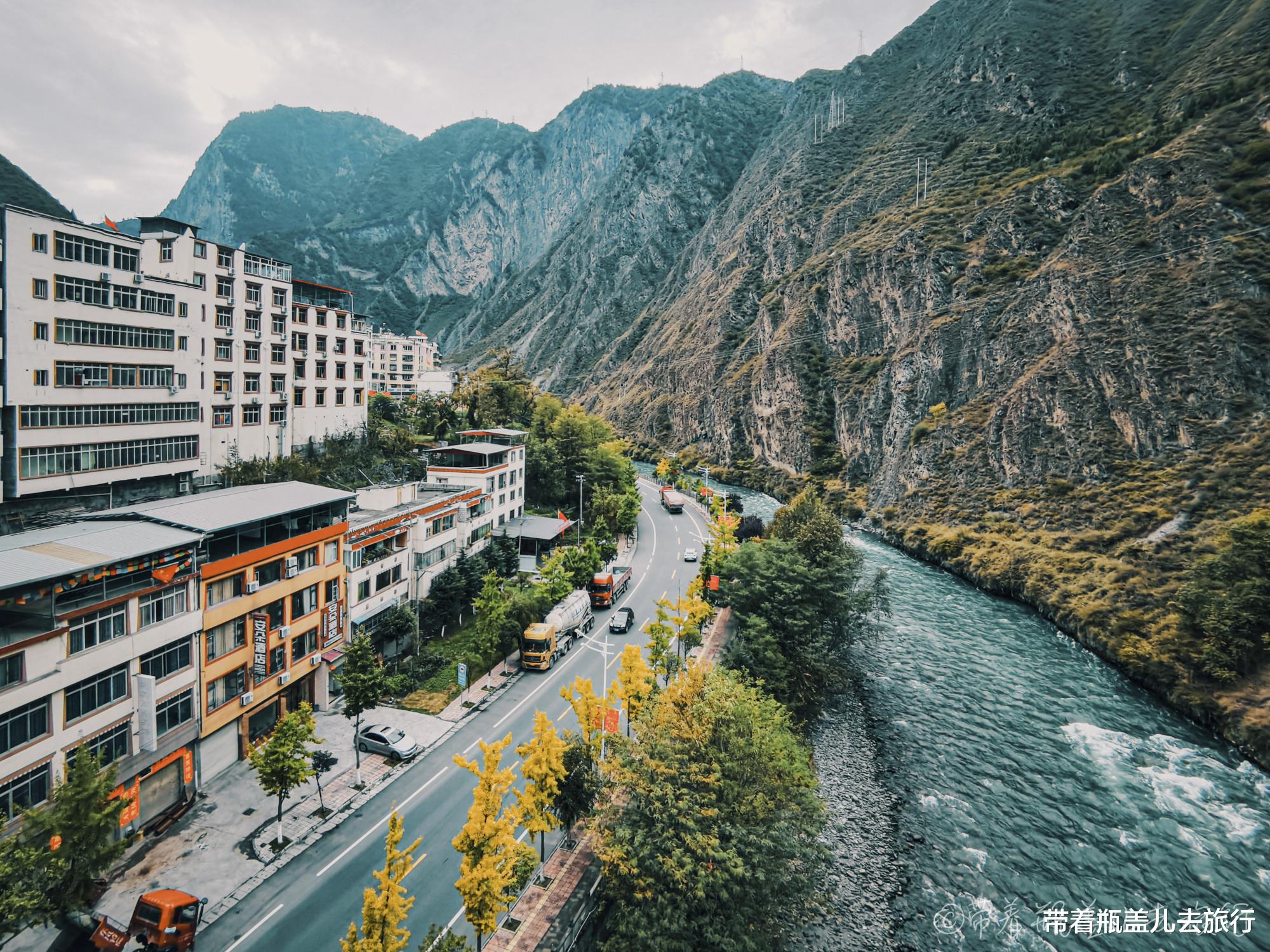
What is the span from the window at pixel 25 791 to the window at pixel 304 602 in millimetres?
11586

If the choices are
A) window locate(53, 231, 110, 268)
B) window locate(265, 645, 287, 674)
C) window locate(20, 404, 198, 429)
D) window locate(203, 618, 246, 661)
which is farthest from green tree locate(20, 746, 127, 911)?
window locate(53, 231, 110, 268)

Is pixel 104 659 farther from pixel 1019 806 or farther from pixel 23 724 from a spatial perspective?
pixel 1019 806

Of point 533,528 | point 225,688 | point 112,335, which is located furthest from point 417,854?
point 533,528

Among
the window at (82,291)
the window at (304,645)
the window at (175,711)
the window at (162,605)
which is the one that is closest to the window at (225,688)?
the window at (175,711)

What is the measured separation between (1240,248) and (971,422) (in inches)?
1147

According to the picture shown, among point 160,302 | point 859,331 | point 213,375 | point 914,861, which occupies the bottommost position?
point 914,861

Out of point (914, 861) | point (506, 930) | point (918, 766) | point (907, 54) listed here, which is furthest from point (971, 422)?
point (907, 54)

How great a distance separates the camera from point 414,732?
31141mm

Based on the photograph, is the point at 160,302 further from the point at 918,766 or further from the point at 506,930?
the point at 918,766

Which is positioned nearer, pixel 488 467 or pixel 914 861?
pixel 914 861

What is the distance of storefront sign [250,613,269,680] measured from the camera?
28359 mm

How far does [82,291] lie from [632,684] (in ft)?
116

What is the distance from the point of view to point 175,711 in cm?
2441

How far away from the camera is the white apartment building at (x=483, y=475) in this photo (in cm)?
5253
